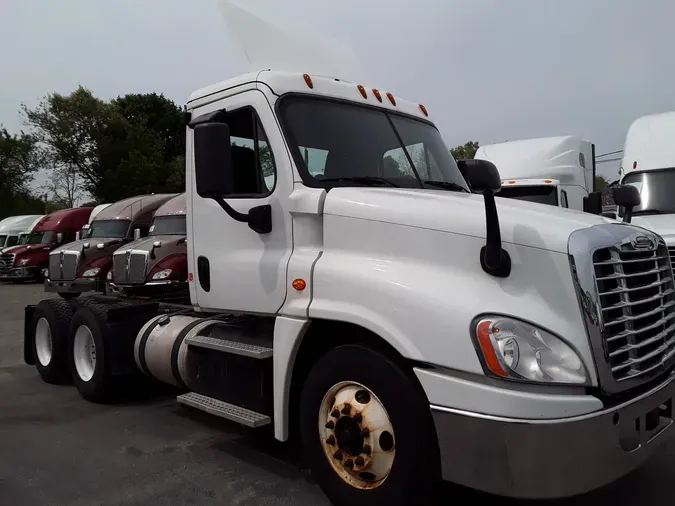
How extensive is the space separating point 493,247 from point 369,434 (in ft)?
4.01

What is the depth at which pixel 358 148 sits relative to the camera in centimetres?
436

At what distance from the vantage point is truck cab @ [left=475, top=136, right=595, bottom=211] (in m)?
12.3

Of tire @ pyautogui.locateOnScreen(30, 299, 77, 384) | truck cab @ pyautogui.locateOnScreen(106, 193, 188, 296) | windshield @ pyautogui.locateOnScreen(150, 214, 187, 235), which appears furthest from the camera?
windshield @ pyautogui.locateOnScreen(150, 214, 187, 235)

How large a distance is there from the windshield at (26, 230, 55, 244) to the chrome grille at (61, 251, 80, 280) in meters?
14.9

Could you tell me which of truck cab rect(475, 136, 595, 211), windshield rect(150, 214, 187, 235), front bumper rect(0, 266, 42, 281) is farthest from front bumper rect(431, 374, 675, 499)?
front bumper rect(0, 266, 42, 281)

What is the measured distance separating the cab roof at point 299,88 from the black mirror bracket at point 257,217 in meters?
0.83

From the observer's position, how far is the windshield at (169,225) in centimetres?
1129

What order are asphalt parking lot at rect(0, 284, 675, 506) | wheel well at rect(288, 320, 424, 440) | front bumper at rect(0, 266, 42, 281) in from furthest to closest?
front bumper at rect(0, 266, 42, 281)
asphalt parking lot at rect(0, 284, 675, 506)
wheel well at rect(288, 320, 424, 440)

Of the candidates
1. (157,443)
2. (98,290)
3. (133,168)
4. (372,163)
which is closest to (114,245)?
(98,290)

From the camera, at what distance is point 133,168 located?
3775 cm

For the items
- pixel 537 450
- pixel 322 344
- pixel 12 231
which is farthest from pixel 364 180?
pixel 12 231

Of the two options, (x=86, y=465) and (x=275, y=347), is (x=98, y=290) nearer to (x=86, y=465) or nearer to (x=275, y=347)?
(x=86, y=465)

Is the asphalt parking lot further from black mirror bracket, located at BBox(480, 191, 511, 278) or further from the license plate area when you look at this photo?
black mirror bracket, located at BBox(480, 191, 511, 278)

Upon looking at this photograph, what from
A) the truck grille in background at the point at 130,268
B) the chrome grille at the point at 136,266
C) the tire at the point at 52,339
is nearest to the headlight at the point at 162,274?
the truck grille in background at the point at 130,268
